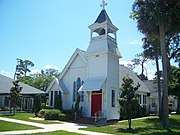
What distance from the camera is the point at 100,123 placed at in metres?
21.9

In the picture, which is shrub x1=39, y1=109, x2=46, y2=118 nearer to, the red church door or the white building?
the red church door

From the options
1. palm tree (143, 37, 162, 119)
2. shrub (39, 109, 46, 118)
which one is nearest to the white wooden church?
shrub (39, 109, 46, 118)

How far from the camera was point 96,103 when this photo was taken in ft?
80.7

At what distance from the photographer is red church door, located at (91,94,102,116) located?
2426 centimetres

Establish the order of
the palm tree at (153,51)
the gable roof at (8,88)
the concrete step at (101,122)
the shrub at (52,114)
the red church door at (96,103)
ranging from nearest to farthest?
the concrete step at (101,122)
the shrub at (52,114)
the red church door at (96,103)
the palm tree at (153,51)
the gable roof at (8,88)

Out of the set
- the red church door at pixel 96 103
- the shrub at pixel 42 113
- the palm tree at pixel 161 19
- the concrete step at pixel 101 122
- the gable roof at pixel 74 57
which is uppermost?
the palm tree at pixel 161 19

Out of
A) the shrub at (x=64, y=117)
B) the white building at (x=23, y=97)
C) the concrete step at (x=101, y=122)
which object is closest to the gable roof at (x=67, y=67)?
the shrub at (x=64, y=117)

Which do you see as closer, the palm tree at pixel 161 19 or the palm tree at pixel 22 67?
the palm tree at pixel 161 19

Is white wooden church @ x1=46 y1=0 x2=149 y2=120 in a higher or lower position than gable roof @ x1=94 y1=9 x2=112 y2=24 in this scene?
lower

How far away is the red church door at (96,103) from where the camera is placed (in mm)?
24263

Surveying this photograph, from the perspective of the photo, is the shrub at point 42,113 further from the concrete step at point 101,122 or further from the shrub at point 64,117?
the concrete step at point 101,122

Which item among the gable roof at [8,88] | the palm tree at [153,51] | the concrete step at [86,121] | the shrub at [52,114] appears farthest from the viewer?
the gable roof at [8,88]

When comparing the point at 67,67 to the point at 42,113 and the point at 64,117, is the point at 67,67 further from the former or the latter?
the point at 64,117

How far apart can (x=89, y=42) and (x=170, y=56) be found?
1076cm
